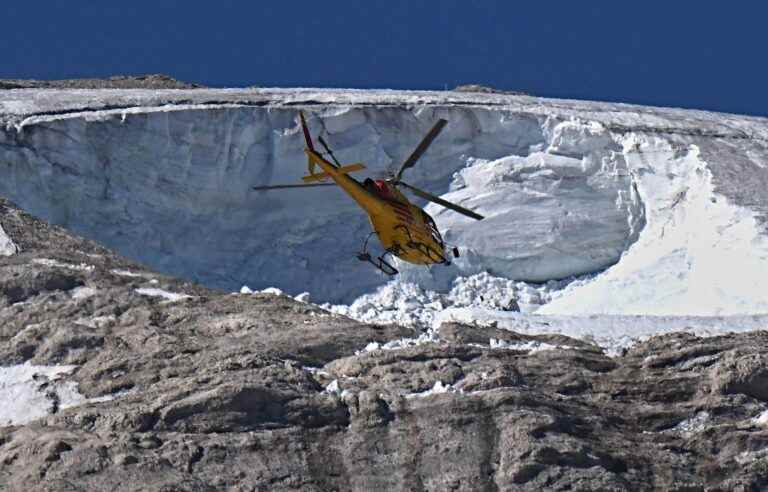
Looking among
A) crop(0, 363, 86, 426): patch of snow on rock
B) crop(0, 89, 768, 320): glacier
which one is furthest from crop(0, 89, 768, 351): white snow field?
crop(0, 363, 86, 426): patch of snow on rock

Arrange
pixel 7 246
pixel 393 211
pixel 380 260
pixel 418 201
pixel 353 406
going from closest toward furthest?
1. pixel 353 406
2. pixel 7 246
3. pixel 393 211
4. pixel 380 260
5. pixel 418 201

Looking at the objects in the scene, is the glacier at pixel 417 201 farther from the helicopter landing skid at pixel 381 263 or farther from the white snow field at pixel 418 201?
the helicopter landing skid at pixel 381 263

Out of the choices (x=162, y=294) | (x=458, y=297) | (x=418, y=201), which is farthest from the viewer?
(x=418, y=201)

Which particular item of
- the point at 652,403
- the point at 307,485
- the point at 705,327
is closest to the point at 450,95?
the point at 705,327

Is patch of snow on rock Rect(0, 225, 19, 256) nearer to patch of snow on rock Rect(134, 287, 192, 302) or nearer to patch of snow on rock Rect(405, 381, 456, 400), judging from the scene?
patch of snow on rock Rect(134, 287, 192, 302)

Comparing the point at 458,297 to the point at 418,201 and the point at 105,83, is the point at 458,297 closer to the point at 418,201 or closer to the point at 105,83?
the point at 418,201

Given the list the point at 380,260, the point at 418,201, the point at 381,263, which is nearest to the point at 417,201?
the point at 418,201

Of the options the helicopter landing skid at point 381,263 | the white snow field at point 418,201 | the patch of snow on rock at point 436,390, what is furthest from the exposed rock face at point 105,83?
the patch of snow on rock at point 436,390
